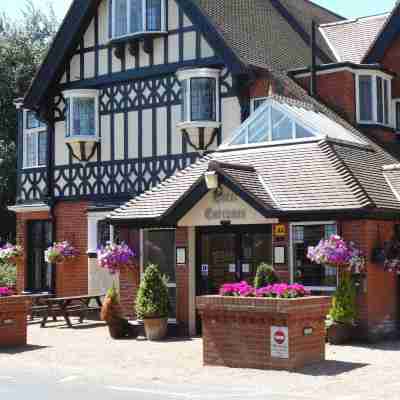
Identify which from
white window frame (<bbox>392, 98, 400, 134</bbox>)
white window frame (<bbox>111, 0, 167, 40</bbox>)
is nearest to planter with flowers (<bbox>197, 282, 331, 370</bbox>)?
white window frame (<bbox>392, 98, 400, 134</bbox>)

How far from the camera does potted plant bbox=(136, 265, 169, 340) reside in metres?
17.4

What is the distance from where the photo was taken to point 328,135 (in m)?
18.2

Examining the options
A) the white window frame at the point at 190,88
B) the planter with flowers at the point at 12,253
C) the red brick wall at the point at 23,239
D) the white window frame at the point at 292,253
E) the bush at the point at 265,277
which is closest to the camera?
the bush at the point at 265,277

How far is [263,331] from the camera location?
12.8 metres

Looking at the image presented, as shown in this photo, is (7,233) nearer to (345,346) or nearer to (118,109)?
(118,109)

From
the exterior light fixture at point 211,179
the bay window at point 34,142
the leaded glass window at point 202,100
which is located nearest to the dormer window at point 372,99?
the leaded glass window at point 202,100

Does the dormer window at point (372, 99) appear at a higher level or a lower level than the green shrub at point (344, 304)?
→ higher

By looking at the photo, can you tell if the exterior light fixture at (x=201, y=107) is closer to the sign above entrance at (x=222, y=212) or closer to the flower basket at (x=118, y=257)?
the flower basket at (x=118, y=257)

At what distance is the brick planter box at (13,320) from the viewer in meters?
16.5

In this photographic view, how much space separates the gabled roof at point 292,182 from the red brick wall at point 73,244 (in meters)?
5.23

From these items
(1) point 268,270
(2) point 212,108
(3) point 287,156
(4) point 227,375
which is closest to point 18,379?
(4) point 227,375

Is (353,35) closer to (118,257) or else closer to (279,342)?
(118,257)

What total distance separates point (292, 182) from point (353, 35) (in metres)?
10.7

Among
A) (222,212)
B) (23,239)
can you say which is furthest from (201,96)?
(23,239)
